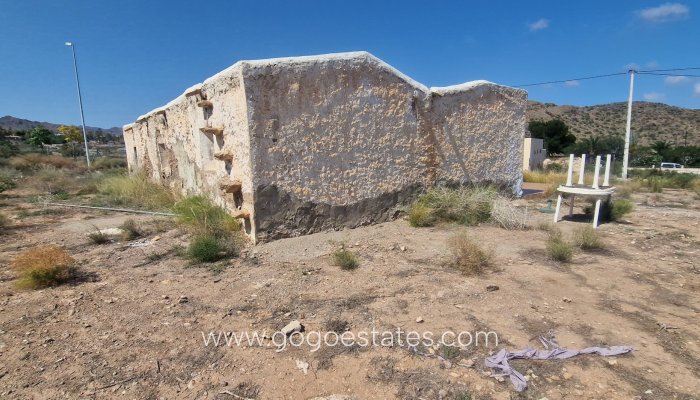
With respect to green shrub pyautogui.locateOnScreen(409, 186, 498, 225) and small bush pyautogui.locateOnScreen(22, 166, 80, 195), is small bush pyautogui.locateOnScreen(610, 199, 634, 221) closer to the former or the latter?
green shrub pyautogui.locateOnScreen(409, 186, 498, 225)

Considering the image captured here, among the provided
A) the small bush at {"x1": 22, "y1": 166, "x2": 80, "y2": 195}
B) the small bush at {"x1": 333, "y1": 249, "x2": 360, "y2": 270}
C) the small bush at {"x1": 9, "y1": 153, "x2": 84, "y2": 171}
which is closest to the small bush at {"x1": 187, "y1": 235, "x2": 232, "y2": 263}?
the small bush at {"x1": 333, "y1": 249, "x2": 360, "y2": 270}

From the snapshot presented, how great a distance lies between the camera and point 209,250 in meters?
4.51

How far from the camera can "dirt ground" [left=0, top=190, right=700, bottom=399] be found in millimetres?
2182

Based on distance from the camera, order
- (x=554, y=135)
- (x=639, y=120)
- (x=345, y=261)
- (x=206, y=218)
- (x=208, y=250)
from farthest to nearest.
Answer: (x=639, y=120) < (x=554, y=135) < (x=206, y=218) < (x=208, y=250) < (x=345, y=261)

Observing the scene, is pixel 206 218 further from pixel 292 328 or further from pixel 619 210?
pixel 619 210

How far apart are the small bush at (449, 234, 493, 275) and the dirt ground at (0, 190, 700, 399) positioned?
0.17 m

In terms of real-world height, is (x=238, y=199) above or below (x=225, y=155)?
below

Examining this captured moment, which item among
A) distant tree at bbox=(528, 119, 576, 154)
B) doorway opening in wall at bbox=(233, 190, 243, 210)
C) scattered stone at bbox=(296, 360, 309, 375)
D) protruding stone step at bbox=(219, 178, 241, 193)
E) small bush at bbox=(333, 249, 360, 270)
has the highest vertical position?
distant tree at bbox=(528, 119, 576, 154)

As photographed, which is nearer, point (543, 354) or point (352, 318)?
point (543, 354)

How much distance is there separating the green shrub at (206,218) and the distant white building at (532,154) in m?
16.9

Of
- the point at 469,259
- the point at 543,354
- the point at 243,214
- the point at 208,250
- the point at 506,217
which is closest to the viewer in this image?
the point at 543,354

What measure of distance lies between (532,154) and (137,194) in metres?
19.2

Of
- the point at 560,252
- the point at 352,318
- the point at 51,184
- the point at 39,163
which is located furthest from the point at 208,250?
the point at 39,163

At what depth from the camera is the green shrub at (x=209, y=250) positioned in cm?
447
